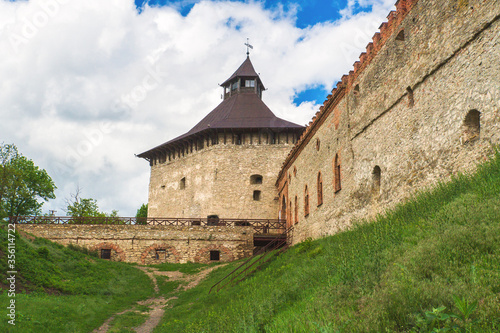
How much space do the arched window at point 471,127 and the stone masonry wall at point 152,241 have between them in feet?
55.1

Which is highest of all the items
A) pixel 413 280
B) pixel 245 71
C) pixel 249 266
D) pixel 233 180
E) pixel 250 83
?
pixel 245 71

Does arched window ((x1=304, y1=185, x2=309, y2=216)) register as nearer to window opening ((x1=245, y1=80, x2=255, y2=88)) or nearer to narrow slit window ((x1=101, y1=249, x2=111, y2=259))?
narrow slit window ((x1=101, y1=249, x2=111, y2=259))

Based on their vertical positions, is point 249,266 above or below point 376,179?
below

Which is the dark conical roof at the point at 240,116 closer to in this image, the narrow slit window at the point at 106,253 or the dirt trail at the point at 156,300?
the narrow slit window at the point at 106,253

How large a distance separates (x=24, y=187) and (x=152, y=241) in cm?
1564

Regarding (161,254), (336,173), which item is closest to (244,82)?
(161,254)

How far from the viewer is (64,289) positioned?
40.0 feet

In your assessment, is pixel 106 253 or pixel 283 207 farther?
pixel 283 207

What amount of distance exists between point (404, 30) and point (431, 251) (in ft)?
23.5

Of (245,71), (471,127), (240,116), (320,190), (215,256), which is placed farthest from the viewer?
→ (245,71)

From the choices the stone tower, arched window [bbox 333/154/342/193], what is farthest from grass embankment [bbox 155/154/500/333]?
the stone tower

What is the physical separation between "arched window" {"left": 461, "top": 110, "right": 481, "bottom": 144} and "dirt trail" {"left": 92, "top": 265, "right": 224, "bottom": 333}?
26.9ft

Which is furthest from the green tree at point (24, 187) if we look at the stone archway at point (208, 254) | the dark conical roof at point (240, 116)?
the stone archway at point (208, 254)

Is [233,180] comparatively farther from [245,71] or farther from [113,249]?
[245,71]
